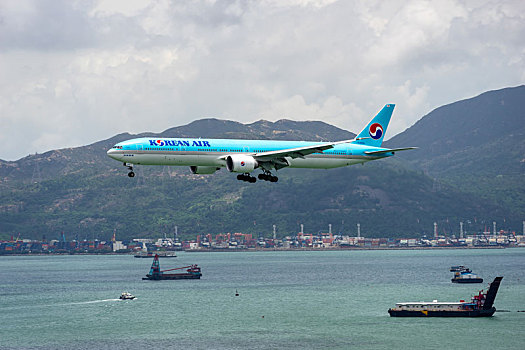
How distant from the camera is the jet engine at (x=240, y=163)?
4072 inches

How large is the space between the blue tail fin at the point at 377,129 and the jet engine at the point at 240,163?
30539 mm

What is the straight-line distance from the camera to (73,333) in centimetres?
16438

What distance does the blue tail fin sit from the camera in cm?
12950

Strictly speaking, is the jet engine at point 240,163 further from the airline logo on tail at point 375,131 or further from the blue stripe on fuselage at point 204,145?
the airline logo on tail at point 375,131

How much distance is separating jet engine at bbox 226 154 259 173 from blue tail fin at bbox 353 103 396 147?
100ft

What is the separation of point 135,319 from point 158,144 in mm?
92310

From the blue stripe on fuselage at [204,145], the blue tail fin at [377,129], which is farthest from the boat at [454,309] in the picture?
the blue stripe on fuselage at [204,145]

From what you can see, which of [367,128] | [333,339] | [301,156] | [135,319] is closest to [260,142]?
[301,156]

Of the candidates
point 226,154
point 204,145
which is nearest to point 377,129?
point 226,154

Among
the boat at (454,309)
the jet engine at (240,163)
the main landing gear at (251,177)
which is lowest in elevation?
the boat at (454,309)

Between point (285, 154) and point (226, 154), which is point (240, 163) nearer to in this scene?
point (226, 154)

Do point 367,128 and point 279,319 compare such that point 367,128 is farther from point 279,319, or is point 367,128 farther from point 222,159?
point 279,319

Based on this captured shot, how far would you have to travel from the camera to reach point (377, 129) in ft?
430

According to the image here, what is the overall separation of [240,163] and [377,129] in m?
36.2
